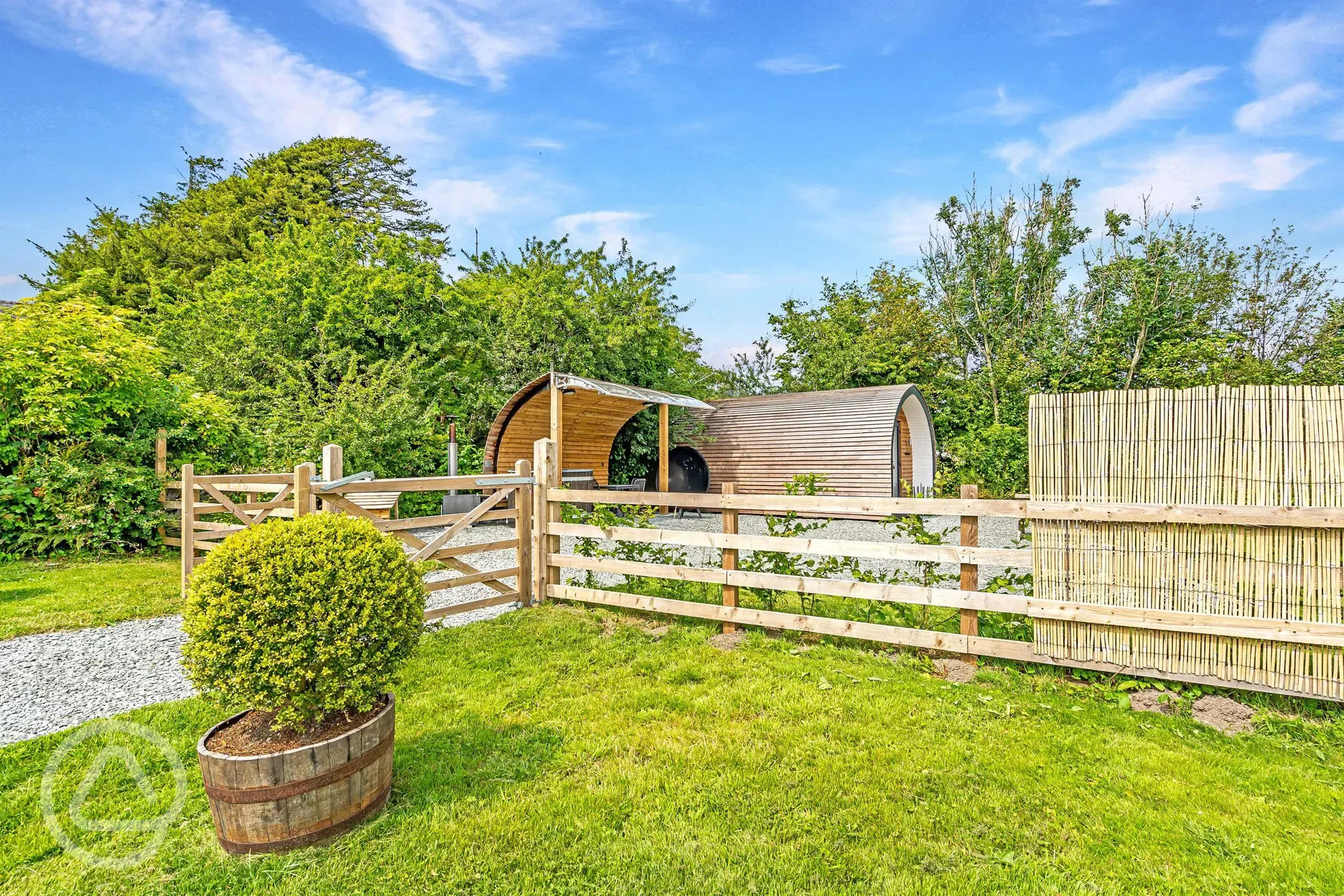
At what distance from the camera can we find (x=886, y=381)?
22.7 metres

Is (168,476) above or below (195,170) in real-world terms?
below

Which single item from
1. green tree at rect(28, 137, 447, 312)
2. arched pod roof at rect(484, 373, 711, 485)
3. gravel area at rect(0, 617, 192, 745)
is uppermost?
green tree at rect(28, 137, 447, 312)

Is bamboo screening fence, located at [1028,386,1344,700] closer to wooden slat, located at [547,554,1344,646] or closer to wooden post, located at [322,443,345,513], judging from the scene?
wooden slat, located at [547,554,1344,646]

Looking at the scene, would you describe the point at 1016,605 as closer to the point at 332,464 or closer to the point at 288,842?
the point at 288,842

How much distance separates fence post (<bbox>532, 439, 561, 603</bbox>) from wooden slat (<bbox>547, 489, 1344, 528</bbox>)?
3.18ft

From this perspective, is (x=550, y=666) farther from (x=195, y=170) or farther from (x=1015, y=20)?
(x=195, y=170)

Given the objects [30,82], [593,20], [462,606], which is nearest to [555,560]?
[462,606]

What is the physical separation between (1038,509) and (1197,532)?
2.63ft

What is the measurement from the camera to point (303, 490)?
4434mm

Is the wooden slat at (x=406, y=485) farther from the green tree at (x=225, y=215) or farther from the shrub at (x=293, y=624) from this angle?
the green tree at (x=225, y=215)

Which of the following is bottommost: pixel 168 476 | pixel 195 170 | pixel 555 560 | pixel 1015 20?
pixel 555 560

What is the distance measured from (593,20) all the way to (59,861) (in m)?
9.10

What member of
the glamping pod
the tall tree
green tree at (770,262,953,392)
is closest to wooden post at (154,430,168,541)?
the glamping pod

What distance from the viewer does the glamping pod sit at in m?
13.9
